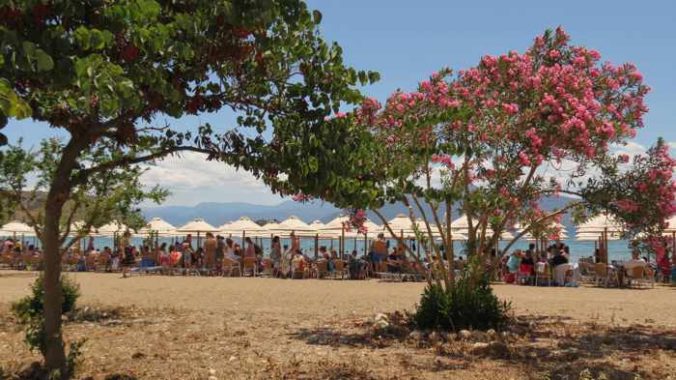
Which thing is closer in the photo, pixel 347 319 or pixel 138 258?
pixel 347 319

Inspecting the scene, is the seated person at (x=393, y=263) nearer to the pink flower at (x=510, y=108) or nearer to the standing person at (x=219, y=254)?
the standing person at (x=219, y=254)

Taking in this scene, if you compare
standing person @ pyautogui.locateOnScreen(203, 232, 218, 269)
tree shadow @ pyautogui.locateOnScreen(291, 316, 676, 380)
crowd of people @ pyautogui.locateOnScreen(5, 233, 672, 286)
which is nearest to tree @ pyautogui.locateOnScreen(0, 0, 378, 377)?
tree shadow @ pyautogui.locateOnScreen(291, 316, 676, 380)

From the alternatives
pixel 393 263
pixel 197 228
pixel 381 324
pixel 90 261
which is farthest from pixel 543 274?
pixel 197 228

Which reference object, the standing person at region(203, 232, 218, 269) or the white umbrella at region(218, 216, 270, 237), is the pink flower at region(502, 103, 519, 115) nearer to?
the standing person at region(203, 232, 218, 269)

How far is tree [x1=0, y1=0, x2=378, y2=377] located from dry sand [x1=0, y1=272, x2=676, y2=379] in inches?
73.7

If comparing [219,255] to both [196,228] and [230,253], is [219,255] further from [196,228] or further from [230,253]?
[196,228]

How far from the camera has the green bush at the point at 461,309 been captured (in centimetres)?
959

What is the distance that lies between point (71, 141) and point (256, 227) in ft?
88.3

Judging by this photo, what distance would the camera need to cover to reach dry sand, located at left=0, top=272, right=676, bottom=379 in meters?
7.19

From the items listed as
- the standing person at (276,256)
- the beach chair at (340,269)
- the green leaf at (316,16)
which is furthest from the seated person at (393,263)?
the green leaf at (316,16)

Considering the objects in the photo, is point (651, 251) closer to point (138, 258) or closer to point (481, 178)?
point (481, 178)

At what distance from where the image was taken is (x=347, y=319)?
1153cm

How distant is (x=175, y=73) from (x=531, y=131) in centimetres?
537

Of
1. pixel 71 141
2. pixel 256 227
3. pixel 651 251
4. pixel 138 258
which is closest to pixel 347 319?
pixel 651 251
